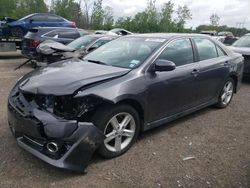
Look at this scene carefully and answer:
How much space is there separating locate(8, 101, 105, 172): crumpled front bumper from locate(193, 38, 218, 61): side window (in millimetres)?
2824

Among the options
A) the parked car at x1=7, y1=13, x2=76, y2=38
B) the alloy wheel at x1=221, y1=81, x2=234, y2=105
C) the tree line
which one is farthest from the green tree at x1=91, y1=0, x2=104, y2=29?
the alloy wheel at x1=221, y1=81, x2=234, y2=105

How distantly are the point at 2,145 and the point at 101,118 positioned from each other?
1.57m

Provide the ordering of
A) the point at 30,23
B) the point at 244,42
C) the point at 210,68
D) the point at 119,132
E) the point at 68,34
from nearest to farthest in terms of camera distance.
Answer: the point at 119,132 < the point at 210,68 < the point at 244,42 < the point at 68,34 < the point at 30,23

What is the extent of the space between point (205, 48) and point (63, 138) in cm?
350

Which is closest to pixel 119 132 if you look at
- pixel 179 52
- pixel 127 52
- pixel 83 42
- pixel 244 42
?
pixel 127 52

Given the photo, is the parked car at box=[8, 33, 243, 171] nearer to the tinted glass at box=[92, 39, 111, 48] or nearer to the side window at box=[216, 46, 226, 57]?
the side window at box=[216, 46, 226, 57]

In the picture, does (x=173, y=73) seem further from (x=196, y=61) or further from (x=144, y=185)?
(x=144, y=185)

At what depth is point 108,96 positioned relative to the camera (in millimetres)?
3504

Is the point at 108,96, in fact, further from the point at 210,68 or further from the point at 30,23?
the point at 30,23

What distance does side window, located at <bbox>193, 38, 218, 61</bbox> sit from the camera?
5305 millimetres

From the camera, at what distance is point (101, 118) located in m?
3.48

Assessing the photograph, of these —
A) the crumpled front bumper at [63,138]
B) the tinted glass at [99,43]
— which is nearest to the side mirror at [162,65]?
the crumpled front bumper at [63,138]

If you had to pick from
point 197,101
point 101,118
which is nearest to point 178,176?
point 101,118

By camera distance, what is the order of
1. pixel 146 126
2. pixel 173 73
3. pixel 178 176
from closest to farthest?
pixel 178 176 < pixel 146 126 < pixel 173 73
